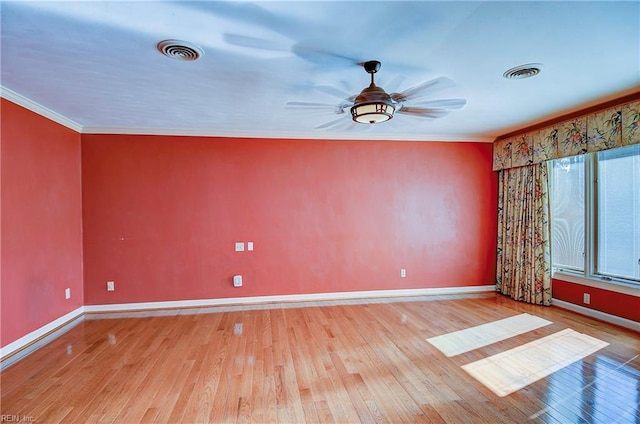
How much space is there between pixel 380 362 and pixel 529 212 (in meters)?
3.24

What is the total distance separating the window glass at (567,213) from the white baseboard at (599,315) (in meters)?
0.48

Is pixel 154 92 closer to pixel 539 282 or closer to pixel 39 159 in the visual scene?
pixel 39 159

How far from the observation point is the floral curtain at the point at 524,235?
4184mm

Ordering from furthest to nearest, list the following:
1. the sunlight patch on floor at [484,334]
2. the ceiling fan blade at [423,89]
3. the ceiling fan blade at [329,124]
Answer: the ceiling fan blade at [329,124], the sunlight patch on floor at [484,334], the ceiling fan blade at [423,89]

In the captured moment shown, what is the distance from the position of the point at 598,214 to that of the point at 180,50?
4.77m

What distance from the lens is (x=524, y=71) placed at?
99.6 inches

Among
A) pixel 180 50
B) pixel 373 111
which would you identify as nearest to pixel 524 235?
pixel 373 111

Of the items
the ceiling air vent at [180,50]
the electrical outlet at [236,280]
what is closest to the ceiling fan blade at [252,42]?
the ceiling air vent at [180,50]

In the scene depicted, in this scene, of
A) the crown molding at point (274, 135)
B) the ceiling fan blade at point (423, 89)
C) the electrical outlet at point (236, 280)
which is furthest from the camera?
the electrical outlet at point (236, 280)

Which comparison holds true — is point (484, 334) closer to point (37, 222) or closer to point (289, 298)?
point (289, 298)

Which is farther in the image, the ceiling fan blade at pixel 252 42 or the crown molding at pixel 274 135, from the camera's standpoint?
the crown molding at pixel 274 135

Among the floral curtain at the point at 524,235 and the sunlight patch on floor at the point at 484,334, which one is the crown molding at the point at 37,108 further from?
the floral curtain at the point at 524,235

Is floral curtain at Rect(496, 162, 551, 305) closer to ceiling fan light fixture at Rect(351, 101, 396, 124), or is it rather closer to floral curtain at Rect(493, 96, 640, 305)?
floral curtain at Rect(493, 96, 640, 305)

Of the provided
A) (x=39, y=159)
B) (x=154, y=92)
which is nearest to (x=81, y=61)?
(x=154, y=92)
